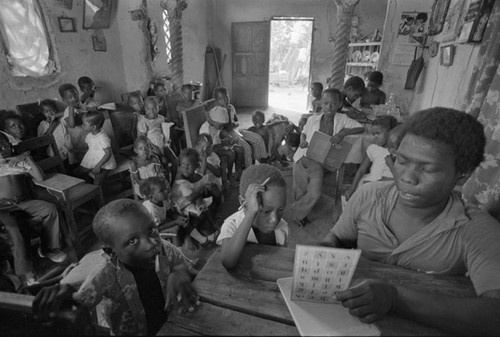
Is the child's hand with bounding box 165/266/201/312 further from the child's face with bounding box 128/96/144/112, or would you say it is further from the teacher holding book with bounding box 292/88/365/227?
the child's face with bounding box 128/96/144/112

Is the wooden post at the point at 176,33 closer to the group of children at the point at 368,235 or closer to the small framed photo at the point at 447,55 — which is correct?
the small framed photo at the point at 447,55

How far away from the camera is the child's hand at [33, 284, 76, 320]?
738 mm

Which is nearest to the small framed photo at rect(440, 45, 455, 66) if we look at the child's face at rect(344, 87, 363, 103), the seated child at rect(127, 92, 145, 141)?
the child's face at rect(344, 87, 363, 103)

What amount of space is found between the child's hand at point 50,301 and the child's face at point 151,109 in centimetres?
321

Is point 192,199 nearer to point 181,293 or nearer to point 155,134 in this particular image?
point 155,134

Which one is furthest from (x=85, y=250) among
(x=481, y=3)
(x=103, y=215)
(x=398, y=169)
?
(x=481, y=3)

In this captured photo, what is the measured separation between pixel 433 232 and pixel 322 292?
510 millimetres

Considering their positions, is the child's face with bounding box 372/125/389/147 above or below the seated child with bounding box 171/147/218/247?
above

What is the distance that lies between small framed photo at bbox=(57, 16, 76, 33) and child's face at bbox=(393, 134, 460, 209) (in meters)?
5.15

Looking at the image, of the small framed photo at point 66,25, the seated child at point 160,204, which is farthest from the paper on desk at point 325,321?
the small framed photo at point 66,25

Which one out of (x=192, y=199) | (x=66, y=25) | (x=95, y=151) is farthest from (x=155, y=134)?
(x=66, y=25)

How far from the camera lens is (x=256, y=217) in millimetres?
1252

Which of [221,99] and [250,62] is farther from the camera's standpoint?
[250,62]

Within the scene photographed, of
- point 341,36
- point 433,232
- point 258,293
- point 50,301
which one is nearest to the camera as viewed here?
point 50,301
